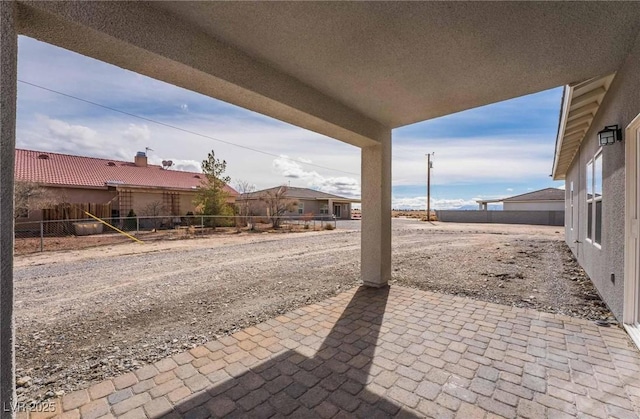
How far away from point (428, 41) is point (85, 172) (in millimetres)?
19487

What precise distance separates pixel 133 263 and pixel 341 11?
7.75m

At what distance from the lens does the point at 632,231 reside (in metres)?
2.81

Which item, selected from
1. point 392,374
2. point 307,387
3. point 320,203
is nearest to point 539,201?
point 320,203

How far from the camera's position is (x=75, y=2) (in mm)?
1699

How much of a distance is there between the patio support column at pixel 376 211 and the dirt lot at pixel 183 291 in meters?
0.49

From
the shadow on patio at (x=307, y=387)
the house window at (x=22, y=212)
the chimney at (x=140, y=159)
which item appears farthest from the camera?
the chimney at (x=140, y=159)

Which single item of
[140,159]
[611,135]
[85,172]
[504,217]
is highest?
[140,159]

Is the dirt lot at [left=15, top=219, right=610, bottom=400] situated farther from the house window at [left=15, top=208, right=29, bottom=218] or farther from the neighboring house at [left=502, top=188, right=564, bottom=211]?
the neighboring house at [left=502, top=188, right=564, bottom=211]

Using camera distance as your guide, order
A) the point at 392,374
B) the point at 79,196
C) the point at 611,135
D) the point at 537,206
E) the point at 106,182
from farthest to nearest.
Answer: the point at 537,206
the point at 106,182
the point at 79,196
the point at 611,135
the point at 392,374

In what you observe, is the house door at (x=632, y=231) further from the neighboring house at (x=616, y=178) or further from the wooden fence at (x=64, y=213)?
the wooden fence at (x=64, y=213)

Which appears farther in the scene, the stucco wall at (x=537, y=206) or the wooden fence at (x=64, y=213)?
the stucco wall at (x=537, y=206)

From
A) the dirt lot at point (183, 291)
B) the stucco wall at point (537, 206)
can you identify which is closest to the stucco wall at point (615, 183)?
the dirt lot at point (183, 291)

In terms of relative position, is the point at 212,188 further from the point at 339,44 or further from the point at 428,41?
the point at 428,41

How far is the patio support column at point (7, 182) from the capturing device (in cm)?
143
